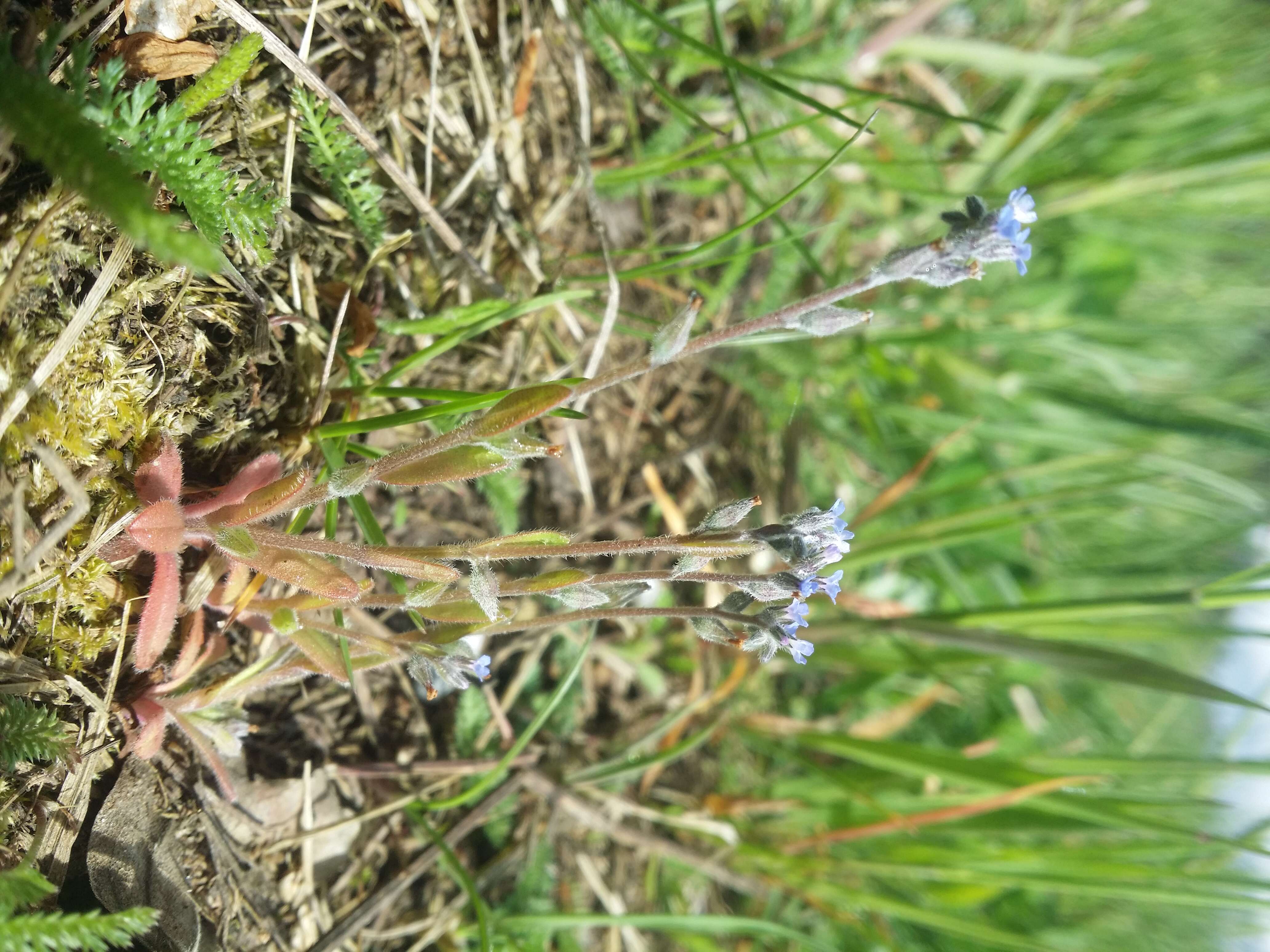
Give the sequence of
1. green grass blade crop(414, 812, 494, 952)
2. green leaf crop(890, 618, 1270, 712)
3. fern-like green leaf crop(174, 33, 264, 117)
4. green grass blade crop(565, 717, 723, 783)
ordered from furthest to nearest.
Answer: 1. green grass blade crop(565, 717, 723, 783)
2. green leaf crop(890, 618, 1270, 712)
3. green grass blade crop(414, 812, 494, 952)
4. fern-like green leaf crop(174, 33, 264, 117)

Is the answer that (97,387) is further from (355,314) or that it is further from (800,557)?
(800,557)

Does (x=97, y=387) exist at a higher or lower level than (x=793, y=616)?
higher

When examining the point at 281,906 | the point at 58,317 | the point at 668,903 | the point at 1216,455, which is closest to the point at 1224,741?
the point at 1216,455

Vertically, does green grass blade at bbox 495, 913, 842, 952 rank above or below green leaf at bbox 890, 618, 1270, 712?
below

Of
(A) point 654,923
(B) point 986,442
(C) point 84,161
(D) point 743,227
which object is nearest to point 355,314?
(C) point 84,161

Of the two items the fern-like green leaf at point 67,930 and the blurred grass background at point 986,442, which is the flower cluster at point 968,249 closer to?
the blurred grass background at point 986,442

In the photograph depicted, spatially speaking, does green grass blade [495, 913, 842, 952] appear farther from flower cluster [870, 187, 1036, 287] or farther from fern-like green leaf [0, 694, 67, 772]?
flower cluster [870, 187, 1036, 287]

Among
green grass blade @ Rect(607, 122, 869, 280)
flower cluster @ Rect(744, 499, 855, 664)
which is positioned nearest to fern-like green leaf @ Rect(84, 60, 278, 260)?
green grass blade @ Rect(607, 122, 869, 280)
